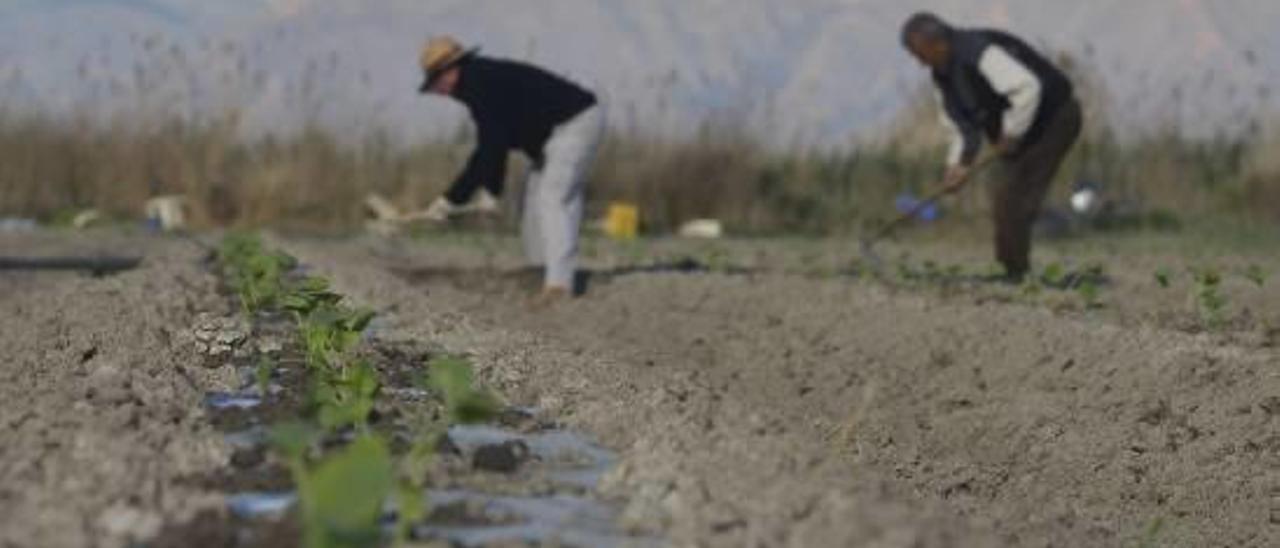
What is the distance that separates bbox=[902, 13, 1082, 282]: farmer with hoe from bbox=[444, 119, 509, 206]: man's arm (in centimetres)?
176

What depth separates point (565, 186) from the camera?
984 centimetres

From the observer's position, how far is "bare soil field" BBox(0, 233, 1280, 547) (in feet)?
11.5

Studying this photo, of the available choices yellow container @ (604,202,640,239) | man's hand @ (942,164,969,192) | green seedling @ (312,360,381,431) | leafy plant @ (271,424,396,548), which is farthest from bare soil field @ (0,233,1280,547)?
yellow container @ (604,202,640,239)

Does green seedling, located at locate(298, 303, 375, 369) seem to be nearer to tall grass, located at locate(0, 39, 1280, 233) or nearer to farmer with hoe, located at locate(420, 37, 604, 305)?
farmer with hoe, located at locate(420, 37, 604, 305)

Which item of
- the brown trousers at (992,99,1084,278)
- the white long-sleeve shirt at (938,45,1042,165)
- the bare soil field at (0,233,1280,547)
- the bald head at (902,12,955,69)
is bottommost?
the bare soil field at (0,233,1280,547)

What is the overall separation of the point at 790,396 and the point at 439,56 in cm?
298

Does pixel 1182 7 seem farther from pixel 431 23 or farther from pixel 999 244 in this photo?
pixel 999 244

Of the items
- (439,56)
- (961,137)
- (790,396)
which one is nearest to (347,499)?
(790,396)

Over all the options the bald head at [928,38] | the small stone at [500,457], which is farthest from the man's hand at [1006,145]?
the small stone at [500,457]

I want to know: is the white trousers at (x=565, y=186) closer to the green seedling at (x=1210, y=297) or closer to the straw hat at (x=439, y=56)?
the straw hat at (x=439, y=56)

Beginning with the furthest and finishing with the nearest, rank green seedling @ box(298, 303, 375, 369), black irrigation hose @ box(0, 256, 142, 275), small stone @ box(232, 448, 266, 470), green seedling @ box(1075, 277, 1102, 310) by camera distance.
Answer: black irrigation hose @ box(0, 256, 142, 275) → green seedling @ box(1075, 277, 1102, 310) → green seedling @ box(298, 303, 375, 369) → small stone @ box(232, 448, 266, 470)

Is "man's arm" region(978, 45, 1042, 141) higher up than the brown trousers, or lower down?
higher up

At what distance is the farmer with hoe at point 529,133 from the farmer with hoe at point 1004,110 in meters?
1.46

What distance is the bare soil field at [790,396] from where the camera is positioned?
350 cm
